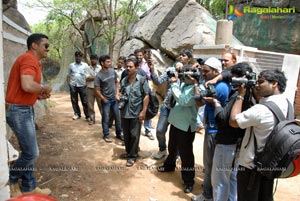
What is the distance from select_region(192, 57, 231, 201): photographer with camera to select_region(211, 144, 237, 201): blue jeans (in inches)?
12.4

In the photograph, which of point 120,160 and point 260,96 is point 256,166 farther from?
point 120,160

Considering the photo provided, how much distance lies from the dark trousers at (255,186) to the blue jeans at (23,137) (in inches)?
87.9

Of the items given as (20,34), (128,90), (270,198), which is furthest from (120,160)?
(20,34)

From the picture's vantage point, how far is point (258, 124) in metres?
2.12

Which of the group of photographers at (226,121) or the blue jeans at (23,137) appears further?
the blue jeans at (23,137)

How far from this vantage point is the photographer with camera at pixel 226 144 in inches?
96.2

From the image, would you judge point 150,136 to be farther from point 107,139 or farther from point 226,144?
point 226,144

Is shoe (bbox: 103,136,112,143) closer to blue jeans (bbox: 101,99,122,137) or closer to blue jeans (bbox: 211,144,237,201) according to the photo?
blue jeans (bbox: 101,99,122,137)

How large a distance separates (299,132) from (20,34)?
638 cm

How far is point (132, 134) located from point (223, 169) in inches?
71.1

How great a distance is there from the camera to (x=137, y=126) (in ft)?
13.7
